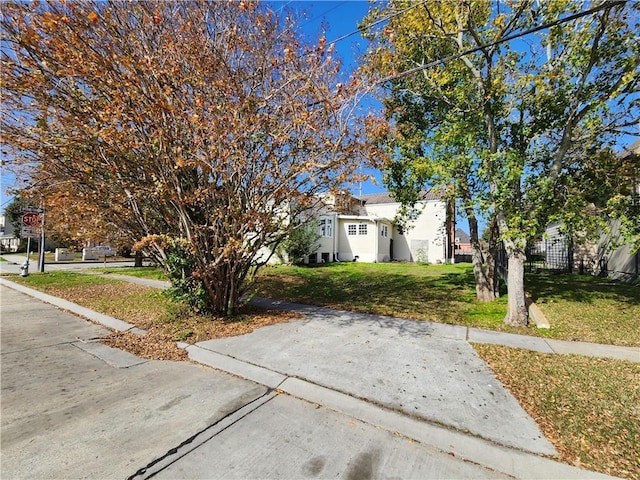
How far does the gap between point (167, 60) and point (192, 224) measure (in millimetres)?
2801

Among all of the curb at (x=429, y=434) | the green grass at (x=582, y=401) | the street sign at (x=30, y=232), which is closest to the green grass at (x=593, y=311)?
the green grass at (x=582, y=401)

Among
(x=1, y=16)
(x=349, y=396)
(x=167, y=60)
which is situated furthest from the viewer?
(x=167, y=60)

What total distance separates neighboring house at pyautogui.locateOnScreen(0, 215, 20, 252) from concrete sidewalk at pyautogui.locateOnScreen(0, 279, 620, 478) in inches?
1964

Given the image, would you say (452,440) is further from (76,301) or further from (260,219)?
(76,301)

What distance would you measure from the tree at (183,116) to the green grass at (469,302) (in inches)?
150

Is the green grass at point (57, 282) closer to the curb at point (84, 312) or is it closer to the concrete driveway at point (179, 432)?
the curb at point (84, 312)

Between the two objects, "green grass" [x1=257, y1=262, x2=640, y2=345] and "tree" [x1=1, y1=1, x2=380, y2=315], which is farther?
"green grass" [x1=257, y1=262, x2=640, y2=345]

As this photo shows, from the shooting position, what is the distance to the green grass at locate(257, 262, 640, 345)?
632 centimetres

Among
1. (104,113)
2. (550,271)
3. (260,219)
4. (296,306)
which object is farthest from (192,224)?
(550,271)

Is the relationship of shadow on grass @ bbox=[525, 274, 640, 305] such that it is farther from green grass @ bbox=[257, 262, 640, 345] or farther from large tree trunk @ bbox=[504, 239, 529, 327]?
large tree trunk @ bbox=[504, 239, 529, 327]

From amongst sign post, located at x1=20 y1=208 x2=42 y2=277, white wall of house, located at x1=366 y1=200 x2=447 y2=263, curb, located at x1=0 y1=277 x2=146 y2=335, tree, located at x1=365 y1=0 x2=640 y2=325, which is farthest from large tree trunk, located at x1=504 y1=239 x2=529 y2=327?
white wall of house, located at x1=366 y1=200 x2=447 y2=263

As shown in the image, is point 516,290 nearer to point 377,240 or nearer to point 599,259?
point 599,259

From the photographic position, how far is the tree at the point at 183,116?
5.03m

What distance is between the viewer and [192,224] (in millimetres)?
6004
